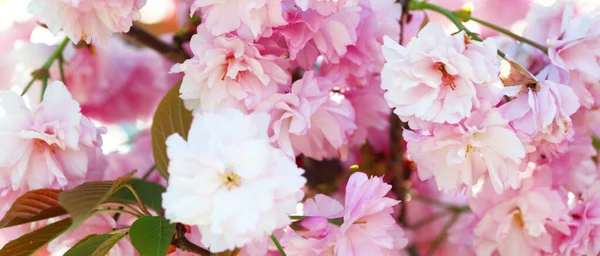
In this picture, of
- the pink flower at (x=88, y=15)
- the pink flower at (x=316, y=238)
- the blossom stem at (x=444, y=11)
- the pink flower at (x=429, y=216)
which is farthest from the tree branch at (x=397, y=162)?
the pink flower at (x=88, y=15)

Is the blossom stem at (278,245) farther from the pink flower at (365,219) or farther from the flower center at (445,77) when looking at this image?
the flower center at (445,77)

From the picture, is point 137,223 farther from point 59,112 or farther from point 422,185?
point 422,185

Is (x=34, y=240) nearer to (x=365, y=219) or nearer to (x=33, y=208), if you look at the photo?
(x=33, y=208)

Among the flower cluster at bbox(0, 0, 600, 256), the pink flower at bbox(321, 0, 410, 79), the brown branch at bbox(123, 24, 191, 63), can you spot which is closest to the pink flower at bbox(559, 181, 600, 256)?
the flower cluster at bbox(0, 0, 600, 256)

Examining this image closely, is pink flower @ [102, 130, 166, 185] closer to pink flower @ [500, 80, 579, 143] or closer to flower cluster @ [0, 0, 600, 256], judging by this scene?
flower cluster @ [0, 0, 600, 256]

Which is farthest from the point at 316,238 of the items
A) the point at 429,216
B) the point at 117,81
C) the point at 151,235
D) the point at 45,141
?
the point at 429,216
